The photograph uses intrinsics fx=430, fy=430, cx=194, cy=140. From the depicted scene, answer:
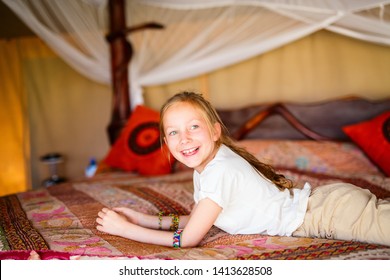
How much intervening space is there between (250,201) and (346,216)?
0.32m

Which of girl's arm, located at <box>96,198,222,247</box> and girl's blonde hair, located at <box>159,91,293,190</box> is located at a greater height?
girl's blonde hair, located at <box>159,91,293,190</box>

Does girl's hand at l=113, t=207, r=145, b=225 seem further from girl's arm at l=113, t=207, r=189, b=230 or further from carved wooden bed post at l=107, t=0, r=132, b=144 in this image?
carved wooden bed post at l=107, t=0, r=132, b=144

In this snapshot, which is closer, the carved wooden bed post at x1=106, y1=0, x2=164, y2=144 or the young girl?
the young girl

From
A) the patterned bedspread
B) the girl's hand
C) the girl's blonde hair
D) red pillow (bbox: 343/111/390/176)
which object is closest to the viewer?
the patterned bedspread

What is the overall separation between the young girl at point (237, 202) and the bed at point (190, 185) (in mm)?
40

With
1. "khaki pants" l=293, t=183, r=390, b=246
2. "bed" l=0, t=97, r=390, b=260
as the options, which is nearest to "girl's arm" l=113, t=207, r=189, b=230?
"bed" l=0, t=97, r=390, b=260

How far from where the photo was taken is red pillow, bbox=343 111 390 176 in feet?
7.91

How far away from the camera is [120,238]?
5.05ft

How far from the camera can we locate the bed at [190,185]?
4.51ft

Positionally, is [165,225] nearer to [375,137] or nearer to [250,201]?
[250,201]

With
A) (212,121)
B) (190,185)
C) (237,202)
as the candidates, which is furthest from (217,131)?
(190,185)

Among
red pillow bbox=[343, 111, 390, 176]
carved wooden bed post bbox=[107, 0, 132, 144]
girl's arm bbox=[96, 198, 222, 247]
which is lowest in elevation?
girl's arm bbox=[96, 198, 222, 247]

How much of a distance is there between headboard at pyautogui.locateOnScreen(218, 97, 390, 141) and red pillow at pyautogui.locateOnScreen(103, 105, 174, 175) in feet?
1.86
